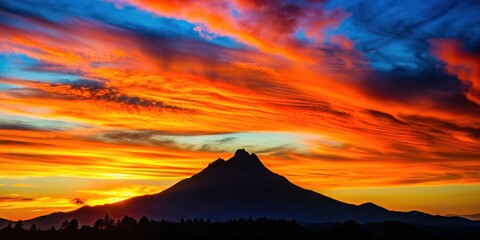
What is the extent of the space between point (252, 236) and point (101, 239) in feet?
176

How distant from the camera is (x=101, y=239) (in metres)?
200

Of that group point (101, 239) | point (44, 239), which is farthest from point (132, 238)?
point (44, 239)

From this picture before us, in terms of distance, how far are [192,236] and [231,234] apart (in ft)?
45.1

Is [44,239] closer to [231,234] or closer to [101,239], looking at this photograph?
[101,239]

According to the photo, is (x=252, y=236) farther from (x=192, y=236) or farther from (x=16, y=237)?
(x=16, y=237)

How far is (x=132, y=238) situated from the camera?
199m

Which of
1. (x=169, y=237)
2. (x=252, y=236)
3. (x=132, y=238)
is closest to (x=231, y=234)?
(x=252, y=236)

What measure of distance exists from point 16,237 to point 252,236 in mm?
83133

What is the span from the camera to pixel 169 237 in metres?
→ 199

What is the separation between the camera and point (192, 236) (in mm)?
197500

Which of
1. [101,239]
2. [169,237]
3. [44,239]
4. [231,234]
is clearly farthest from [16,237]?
[231,234]

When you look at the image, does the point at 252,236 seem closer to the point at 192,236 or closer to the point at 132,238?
the point at 192,236

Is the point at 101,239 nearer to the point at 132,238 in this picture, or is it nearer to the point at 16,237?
the point at 132,238

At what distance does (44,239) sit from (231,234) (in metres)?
66.6
